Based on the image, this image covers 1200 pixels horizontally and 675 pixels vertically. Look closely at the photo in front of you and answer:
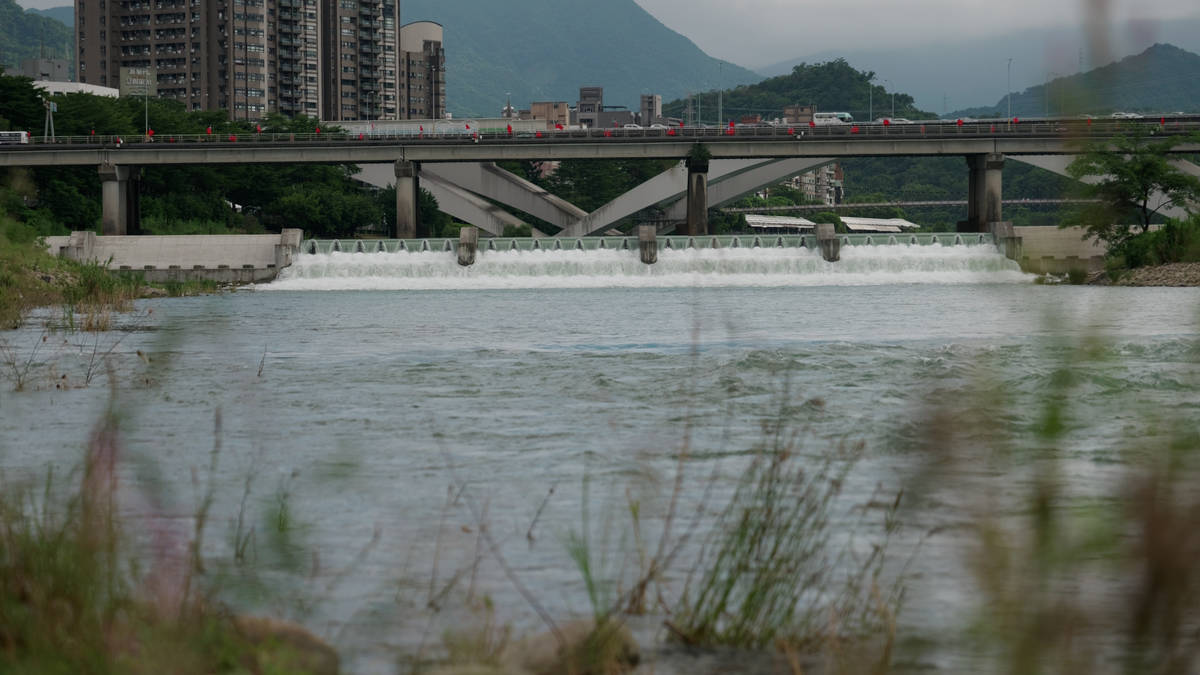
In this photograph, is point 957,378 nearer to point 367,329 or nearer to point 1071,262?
point 367,329

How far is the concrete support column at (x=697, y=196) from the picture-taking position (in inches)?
3002

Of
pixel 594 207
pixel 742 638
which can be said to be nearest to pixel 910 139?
pixel 594 207

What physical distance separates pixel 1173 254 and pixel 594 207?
251ft

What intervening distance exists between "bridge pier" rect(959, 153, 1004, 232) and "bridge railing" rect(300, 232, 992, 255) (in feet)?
30.1

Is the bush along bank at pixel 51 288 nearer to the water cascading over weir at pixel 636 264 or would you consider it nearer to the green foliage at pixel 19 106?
the water cascading over weir at pixel 636 264

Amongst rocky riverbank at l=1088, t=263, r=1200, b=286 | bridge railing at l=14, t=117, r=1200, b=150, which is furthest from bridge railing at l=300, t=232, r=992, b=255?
bridge railing at l=14, t=117, r=1200, b=150

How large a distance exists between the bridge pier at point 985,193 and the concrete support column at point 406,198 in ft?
97.6

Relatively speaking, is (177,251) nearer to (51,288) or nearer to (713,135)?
(713,135)

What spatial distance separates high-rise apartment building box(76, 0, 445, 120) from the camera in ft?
535

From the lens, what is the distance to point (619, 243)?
63.3 metres

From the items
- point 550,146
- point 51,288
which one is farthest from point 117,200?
point 51,288

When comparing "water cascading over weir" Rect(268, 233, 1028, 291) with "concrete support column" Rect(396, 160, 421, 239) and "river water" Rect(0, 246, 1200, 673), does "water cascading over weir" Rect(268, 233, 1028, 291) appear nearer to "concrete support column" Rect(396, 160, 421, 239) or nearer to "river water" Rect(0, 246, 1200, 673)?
"concrete support column" Rect(396, 160, 421, 239)

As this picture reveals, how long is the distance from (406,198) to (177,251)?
12974mm

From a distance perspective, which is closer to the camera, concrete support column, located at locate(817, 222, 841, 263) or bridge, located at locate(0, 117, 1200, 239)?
concrete support column, located at locate(817, 222, 841, 263)
